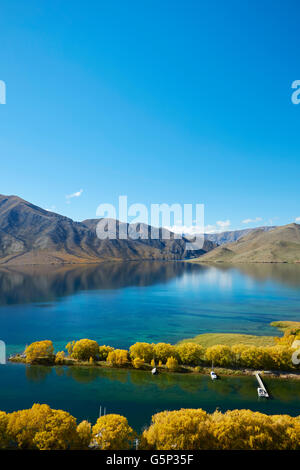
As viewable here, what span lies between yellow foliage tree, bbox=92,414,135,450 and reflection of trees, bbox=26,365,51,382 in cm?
3176

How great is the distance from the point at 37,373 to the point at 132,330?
1644 inches

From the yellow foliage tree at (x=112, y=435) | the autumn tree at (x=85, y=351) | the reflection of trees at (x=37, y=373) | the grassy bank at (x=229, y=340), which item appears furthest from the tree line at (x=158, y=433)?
the grassy bank at (x=229, y=340)

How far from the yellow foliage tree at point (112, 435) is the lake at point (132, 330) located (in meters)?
12.2

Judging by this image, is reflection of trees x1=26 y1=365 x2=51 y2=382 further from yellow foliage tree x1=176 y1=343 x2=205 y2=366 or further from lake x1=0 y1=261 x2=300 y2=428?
yellow foliage tree x1=176 y1=343 x2=205 y2=366

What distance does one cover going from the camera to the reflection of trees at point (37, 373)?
195ft

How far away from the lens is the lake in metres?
50.1

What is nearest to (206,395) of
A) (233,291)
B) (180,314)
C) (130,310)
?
(180,314)

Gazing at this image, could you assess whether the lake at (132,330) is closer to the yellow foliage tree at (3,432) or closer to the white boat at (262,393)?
the white boat at (262,393)

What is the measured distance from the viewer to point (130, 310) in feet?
436

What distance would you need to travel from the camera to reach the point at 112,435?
104 ft

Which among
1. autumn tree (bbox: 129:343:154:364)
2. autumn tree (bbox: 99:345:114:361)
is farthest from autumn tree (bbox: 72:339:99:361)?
autumn tree (bbox: 129:343:154:364)

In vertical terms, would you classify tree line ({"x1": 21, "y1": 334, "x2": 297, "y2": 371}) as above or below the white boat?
above
